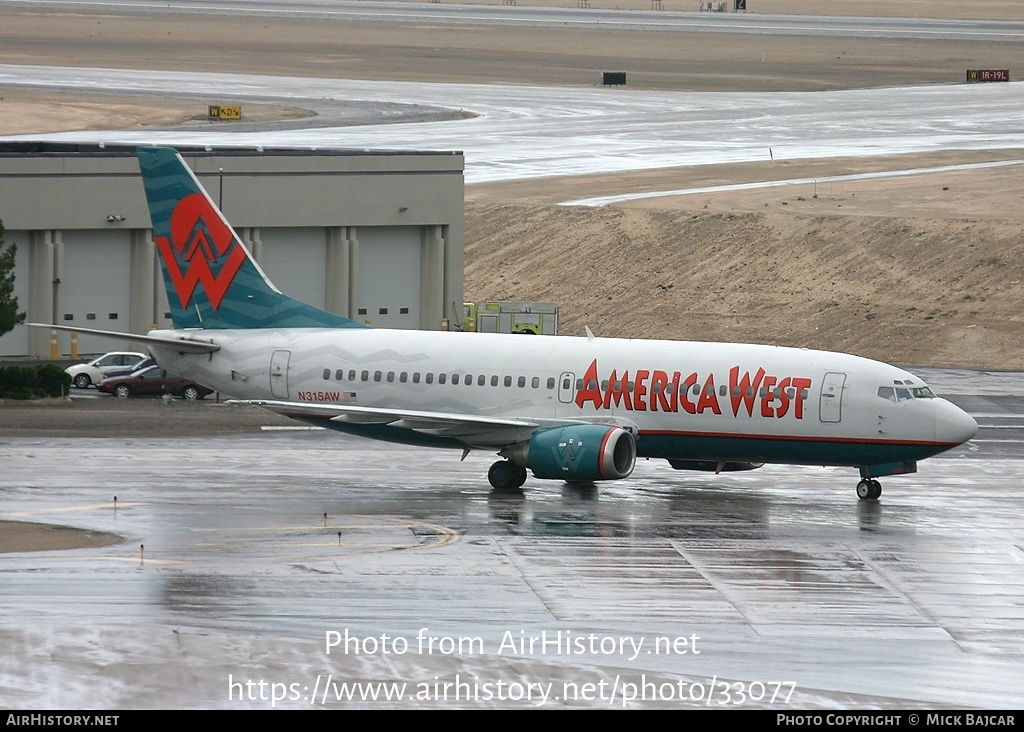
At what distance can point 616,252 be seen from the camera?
95812 millimetres

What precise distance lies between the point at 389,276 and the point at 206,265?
2886 centimetres

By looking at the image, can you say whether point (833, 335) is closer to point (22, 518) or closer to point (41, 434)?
point (41, 434)

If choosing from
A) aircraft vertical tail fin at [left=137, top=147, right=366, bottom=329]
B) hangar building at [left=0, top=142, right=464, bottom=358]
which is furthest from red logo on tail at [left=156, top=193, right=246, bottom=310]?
hangar building at [left=0, top=142, right=464, bottom=358]

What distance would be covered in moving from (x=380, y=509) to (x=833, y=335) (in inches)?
1835

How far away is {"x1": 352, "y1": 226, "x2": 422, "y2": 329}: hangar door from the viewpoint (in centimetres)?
7538

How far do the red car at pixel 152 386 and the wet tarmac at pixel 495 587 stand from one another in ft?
41.9

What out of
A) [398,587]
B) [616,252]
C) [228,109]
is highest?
[228,109]

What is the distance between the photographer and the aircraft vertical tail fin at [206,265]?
155ft

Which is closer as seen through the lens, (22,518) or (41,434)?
(22,518)

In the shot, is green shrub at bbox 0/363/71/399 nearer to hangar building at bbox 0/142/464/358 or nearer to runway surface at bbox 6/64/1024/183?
hangar building at bbox 0/142/464/358

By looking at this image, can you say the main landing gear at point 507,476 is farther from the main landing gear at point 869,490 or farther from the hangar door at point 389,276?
the hangar door at point 389,276

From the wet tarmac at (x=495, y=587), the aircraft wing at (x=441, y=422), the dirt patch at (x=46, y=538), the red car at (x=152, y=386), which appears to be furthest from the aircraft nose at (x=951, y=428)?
the red car at (x=152, y=386)

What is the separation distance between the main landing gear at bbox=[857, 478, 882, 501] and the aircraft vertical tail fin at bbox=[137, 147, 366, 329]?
50.6ft

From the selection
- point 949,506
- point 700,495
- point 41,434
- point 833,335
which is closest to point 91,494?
point 41,434
